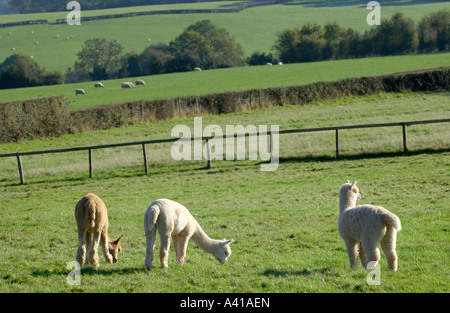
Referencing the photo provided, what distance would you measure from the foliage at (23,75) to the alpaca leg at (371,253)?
69.3 m

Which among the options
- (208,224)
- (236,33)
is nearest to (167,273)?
(208,224)

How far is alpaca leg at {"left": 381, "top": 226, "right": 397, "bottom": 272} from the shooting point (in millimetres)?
7918

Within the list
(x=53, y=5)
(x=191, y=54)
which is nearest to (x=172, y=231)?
(x=191, y=54)

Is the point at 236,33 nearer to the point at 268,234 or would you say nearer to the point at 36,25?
the point at 36,25

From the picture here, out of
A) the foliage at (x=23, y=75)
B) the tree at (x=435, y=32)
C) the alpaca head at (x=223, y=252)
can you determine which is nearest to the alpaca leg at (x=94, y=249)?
the alpaca head at (x=223, y=252)

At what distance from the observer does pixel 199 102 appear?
39000 millimetres

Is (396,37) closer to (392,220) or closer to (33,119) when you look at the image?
(33,119)

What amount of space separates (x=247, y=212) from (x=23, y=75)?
63.8 m

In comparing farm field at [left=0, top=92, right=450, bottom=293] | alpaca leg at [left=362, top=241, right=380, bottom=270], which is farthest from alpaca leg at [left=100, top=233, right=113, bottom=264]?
alpaca leg at [left=362, top=241, right=380, bottom=270]

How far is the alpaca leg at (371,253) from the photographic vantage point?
7836 millimetres

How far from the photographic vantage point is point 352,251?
27.4 feet

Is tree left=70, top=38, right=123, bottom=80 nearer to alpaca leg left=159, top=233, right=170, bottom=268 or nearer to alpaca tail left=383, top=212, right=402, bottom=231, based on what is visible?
alpaca leg left=159, top=233, right=170, bottom=268

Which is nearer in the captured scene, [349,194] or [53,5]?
[349,194]

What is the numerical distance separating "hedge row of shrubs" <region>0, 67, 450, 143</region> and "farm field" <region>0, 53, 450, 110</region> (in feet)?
23.9
